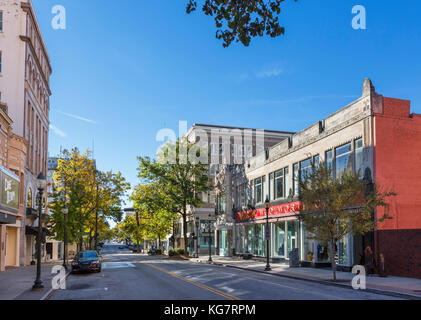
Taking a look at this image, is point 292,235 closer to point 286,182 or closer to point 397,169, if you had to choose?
point 286,182

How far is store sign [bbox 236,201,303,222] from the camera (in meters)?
34.0

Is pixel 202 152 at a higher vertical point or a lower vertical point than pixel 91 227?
higher

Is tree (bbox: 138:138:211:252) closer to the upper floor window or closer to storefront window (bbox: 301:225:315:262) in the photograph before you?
the upper floor window

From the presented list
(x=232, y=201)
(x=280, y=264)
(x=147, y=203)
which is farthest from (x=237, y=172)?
(x=280, y=264)

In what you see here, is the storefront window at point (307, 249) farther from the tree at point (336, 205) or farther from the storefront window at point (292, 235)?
the tree at point (336, 205)

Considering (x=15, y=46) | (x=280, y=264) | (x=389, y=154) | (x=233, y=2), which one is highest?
(x=15, y=46)

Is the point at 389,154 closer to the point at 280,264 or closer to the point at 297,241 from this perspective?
the point at 297,241

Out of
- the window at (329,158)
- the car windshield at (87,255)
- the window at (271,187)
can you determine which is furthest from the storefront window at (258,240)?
the car windshield at (87,255)

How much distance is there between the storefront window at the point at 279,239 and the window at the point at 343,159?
400 inches

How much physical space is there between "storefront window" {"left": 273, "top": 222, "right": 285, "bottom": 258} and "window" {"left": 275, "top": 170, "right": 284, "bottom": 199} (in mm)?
2542

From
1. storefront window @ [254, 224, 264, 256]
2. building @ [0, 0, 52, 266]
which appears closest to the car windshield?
building @ [0, 0, 52, 266]

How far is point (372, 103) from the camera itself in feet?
84.0
